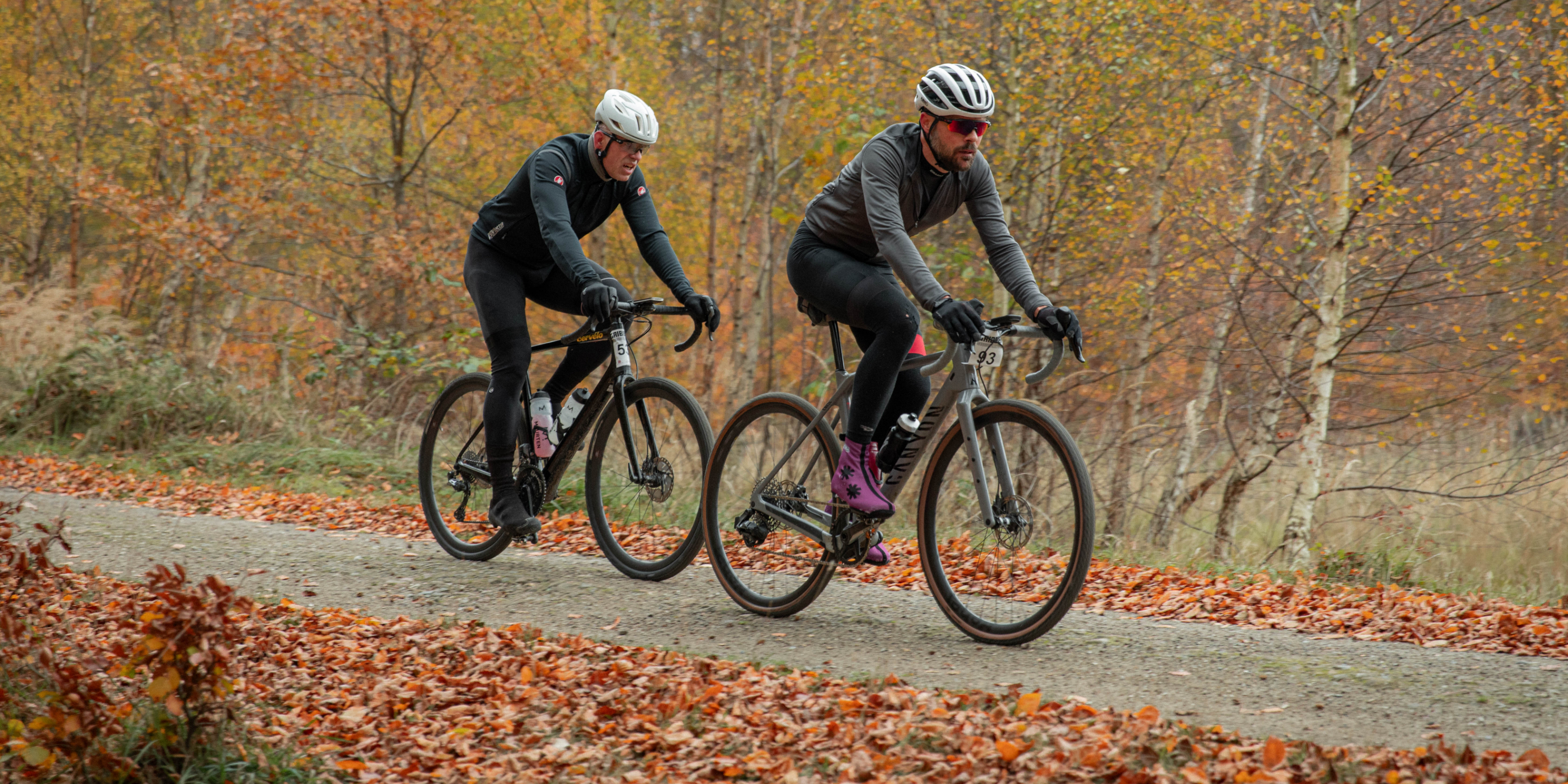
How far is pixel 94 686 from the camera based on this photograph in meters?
2.93

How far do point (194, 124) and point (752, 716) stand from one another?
12834mm

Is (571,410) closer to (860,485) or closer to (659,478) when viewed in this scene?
(659,478)

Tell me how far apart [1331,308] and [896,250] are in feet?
19.8

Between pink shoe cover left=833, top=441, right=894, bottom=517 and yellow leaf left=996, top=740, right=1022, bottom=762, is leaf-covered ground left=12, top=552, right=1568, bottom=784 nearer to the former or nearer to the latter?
yellow leaf left=996, top=740, right=1022, bottom=762

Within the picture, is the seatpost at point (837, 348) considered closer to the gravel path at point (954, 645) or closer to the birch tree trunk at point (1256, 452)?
the gravel path at point (954, 645)

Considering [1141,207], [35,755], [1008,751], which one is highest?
[1141,207]

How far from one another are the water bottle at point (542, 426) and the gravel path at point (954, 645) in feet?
1.99

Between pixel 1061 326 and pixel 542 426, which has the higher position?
pixel 1061 326

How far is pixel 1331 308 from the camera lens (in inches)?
338

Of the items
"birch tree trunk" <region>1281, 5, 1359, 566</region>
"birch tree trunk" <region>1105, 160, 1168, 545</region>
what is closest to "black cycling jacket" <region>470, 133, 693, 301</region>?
"birch tree trunk" <region>1281, 5, 1359, 566</region>

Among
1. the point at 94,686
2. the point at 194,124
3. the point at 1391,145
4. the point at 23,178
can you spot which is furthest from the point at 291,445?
the point at 23,178

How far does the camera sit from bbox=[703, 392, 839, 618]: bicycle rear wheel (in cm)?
455

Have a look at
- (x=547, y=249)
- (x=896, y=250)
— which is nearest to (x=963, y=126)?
(x=896, y=250)

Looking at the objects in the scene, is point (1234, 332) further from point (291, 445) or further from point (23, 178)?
point (23, 178)
